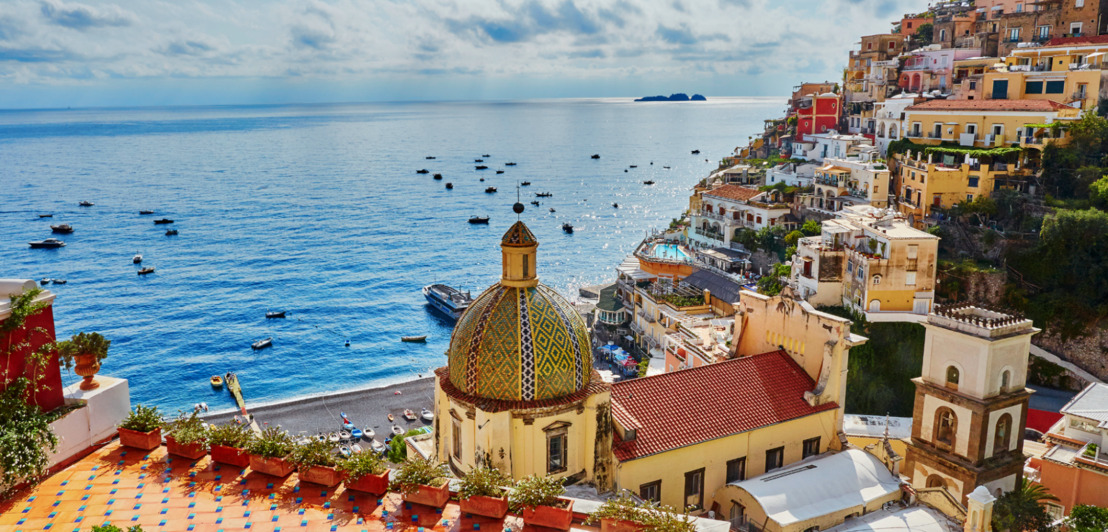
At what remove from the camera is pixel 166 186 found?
127 meters

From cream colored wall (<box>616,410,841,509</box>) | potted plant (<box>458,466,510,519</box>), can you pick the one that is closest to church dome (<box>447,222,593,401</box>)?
cream colored wall (<box>616,410,841,509</box>)

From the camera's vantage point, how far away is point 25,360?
1298cm

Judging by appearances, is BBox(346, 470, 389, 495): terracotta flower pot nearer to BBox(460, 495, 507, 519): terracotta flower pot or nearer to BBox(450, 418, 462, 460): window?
BBox(460, 495, 507, 519): terracotta flower pot

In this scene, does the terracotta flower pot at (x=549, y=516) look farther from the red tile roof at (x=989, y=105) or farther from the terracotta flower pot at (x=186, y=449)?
the red tile roof at (x=989, y=105)

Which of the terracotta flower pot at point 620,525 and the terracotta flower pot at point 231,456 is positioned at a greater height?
the terracotta flower pot at point 231,456

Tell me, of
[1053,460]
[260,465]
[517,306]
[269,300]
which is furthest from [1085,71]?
[269,300]

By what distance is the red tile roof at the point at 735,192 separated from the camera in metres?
61.6

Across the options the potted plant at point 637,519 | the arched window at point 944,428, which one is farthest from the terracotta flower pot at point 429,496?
the arched window at point 944,428

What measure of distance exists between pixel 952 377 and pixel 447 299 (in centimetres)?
4487

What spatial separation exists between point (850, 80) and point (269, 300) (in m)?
59.3

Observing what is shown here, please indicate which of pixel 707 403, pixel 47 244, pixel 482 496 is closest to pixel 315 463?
pixel 482 496

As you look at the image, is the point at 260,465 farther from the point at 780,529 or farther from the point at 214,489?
the point at 780,529

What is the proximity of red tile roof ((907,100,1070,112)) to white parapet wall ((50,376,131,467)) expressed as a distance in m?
55.3

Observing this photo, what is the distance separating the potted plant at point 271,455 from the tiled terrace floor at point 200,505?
15 cm
